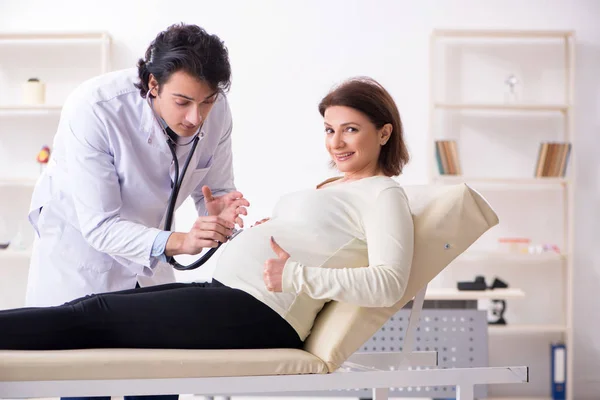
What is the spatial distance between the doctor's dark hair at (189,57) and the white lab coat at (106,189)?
0.43 feet

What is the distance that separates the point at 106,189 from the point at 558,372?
2.92m

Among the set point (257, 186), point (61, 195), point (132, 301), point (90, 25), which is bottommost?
point (257, 186)

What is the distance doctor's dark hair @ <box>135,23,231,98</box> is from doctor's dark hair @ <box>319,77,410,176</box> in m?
0.28

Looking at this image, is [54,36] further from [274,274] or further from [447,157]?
[274,274]

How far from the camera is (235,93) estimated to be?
4047 mm

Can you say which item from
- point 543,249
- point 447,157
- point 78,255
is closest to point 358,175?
point 78,255

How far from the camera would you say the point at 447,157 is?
381cm

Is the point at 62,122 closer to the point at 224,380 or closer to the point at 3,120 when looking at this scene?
the point at 224,380

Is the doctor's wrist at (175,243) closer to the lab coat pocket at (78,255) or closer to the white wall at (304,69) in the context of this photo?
the lab coat pocket at (78,255)

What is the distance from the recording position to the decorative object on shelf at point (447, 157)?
380 centimetres

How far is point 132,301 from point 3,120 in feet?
9.67

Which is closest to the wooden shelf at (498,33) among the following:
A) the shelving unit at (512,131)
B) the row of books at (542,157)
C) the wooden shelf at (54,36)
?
the shelving unit at (512,131)

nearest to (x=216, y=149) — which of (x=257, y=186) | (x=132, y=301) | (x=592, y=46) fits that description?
(x=132, y=301)

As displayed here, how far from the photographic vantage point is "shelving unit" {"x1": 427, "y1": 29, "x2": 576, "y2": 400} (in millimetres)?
4020
